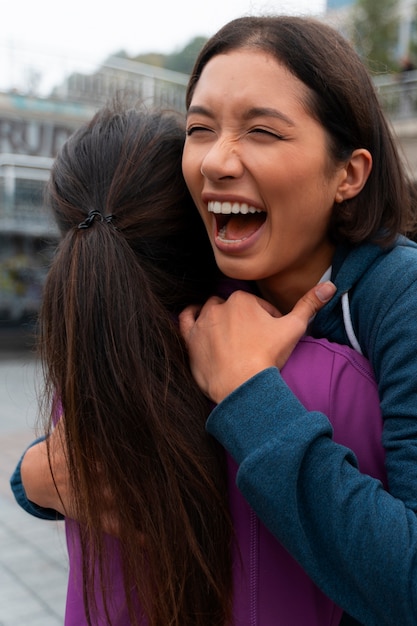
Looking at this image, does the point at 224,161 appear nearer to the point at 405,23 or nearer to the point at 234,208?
the point at 234,208

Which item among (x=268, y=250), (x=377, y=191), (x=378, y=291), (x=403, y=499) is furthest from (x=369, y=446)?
(x=377, y=191)

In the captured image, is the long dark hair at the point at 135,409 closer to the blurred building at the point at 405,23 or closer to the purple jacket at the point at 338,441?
the purple jacket at the point at 338,441

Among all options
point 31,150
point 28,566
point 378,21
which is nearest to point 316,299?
point 28,566

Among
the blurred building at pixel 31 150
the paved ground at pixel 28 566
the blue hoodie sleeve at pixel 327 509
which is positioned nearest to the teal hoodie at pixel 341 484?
the blue hoodie sleeve at pixel 327 509

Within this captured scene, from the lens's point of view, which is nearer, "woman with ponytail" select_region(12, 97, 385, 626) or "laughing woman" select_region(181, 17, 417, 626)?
Result: "laughing woman" select_region(181, 17, 417, 626)

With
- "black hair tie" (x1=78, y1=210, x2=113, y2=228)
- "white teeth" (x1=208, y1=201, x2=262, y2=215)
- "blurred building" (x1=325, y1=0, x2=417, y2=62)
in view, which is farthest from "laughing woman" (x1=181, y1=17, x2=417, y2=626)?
"blurred building" (x1=325, y1=0, x2=417, y2=62)

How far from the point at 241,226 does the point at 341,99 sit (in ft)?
0.83

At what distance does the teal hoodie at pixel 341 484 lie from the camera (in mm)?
896

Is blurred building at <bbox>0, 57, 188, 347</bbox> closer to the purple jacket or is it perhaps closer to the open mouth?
the open mouth

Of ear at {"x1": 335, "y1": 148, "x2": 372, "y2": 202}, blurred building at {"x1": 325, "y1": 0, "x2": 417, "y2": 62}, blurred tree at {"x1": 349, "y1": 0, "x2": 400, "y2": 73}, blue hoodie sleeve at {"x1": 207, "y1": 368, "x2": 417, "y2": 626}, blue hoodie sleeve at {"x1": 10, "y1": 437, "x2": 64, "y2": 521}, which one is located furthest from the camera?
blurred tree at {"x1": 349, "y1": 0, "x2": 400, "y2": 73}

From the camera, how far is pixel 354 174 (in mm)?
1175

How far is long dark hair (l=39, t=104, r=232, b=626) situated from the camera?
108cm

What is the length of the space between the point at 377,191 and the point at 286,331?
33 cm

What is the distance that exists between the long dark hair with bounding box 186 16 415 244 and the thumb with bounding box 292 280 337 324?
95 millimetres
